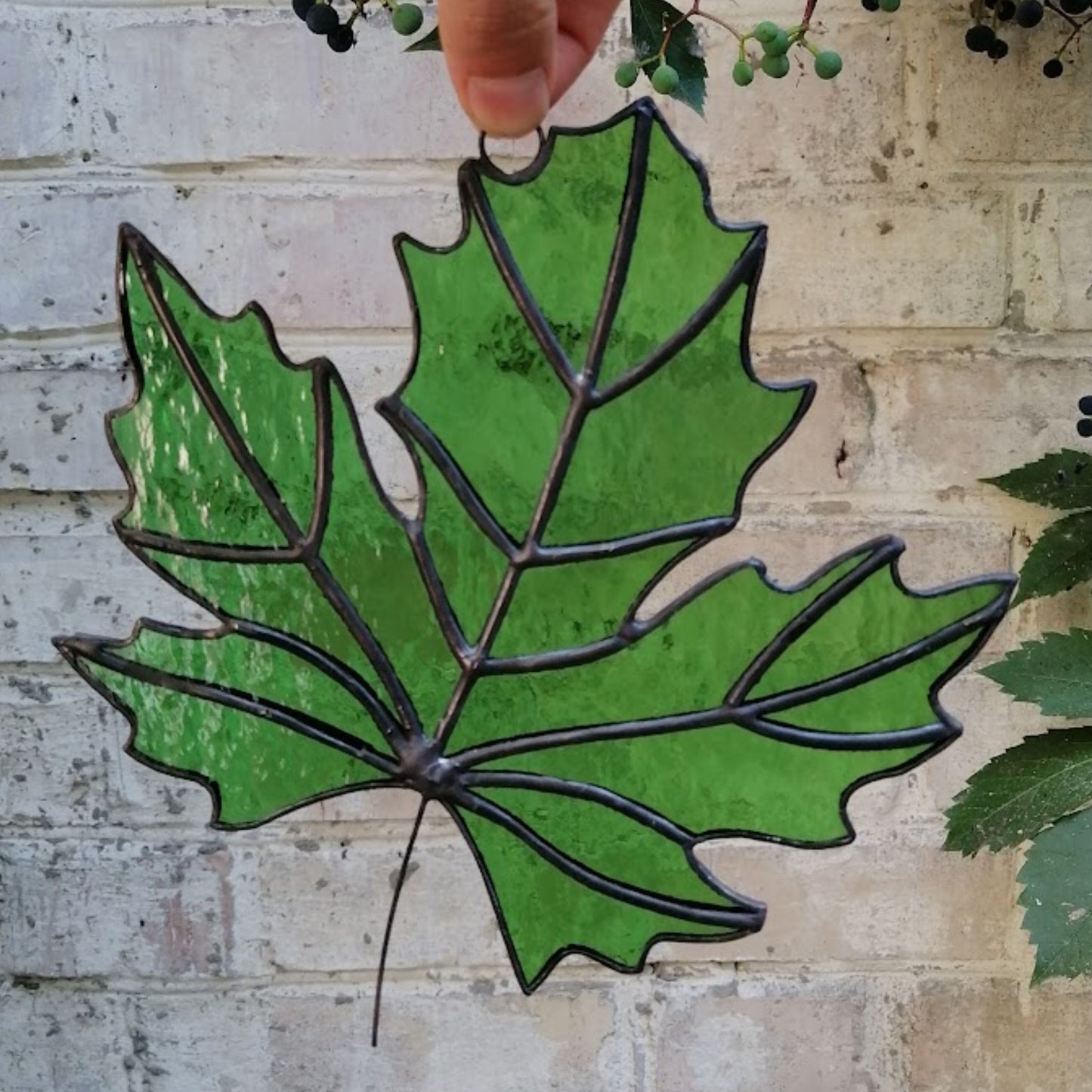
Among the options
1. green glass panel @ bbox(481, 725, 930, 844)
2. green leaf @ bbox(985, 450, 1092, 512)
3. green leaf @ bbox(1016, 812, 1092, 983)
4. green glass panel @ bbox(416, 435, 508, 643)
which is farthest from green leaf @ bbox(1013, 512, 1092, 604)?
green glass panel @ bbox(416, 435, 508, 643)

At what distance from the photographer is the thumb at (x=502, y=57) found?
1.18 ft

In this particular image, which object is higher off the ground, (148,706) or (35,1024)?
(148,706)

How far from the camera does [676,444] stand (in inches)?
16.5

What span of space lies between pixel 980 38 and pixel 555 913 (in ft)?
1.63

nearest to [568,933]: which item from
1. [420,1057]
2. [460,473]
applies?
[460,473]

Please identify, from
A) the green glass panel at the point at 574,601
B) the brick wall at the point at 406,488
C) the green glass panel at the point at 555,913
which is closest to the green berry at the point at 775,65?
the brick wall at the point at 406,488

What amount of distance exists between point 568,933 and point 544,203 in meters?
0.30

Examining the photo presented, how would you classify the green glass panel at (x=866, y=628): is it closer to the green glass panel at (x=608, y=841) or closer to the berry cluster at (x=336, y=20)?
the green glass panel at (x=608, y=841)

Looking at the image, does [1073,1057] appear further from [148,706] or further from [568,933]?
[148,706]

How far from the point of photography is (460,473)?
0.43 meters

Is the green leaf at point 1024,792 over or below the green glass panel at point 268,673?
below

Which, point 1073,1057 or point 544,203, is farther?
point 1073,1057

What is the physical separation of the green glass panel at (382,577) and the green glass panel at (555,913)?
0.21ft

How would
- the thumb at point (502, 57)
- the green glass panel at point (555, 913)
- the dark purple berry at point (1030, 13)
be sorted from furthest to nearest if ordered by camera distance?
1. the dark purple berry at point (1030, 13)
2. the green glass panel at point (555, 913)
3. the thumb at point (502, 57)
